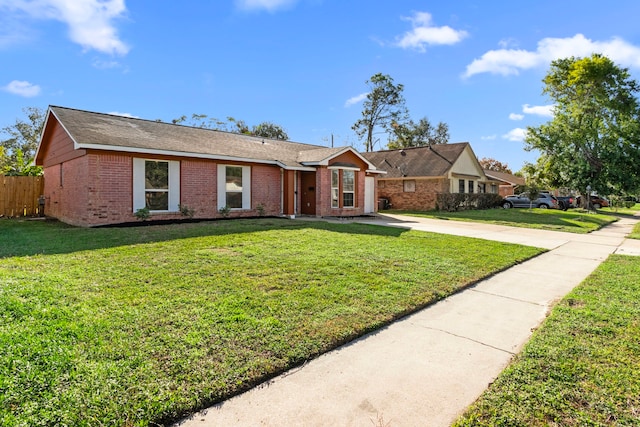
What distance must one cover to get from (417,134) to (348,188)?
3998cm

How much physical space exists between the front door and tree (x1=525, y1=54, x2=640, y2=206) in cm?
2359

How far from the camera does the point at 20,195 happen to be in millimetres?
15914

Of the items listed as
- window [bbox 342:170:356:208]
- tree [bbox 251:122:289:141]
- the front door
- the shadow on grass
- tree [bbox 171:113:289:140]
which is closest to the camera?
the shadow on grass

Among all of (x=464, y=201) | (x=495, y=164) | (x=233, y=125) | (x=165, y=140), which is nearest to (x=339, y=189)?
(x=165, y=140)

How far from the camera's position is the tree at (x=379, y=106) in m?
44.6

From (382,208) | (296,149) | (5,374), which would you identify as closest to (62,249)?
(5,374)

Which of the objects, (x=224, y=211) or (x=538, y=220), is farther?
(x=538, y=220)

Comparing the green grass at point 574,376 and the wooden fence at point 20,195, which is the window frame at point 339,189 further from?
the wooden fence at point 20,195

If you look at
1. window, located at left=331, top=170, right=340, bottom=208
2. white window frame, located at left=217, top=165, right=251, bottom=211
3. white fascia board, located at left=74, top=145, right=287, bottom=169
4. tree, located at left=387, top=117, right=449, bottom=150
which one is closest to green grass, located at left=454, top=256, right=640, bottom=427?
white fascia board, located at left=74, top=145, right=287, bottom=169

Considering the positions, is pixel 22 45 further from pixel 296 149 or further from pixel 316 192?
pixel 316 192

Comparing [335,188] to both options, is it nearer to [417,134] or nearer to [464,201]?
[464,201]

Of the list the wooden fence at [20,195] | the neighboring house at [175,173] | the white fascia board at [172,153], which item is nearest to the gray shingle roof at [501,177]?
the neighboring house at [175,173]

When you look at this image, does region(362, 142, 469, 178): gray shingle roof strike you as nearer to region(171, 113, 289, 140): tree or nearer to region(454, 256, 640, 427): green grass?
region(171, 113, 289, 140): tree

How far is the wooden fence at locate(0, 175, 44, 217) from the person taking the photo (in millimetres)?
15402
